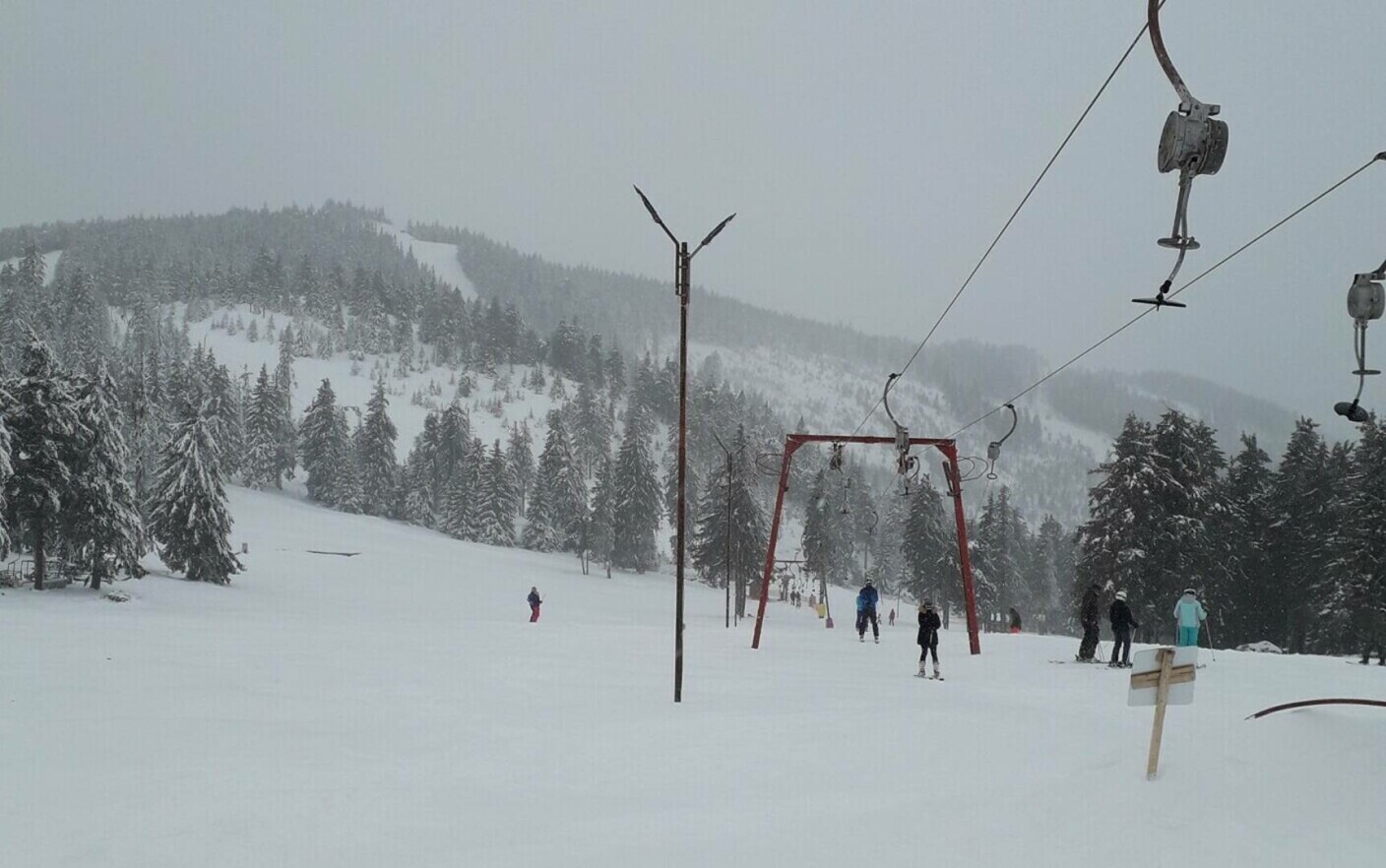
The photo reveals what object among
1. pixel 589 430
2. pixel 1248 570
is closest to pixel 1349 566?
pixel 1248 570

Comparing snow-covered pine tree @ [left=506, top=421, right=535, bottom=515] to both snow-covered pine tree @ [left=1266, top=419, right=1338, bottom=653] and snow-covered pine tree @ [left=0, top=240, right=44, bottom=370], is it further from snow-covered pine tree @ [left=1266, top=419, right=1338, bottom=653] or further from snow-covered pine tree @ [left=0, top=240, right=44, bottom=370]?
snow-covered pine tree @ [left=1266, top=419, right=1338, bottom=653]

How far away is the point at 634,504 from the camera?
3447 inches

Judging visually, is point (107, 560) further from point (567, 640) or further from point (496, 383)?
point (496, 383)

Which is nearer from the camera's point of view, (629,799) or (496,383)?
(629,799)

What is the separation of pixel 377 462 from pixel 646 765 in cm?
9666

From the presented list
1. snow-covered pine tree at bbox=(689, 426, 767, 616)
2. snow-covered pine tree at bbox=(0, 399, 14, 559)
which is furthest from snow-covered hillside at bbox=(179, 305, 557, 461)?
snow-covered pine tree at bbox=(0, 399, 14, 559)

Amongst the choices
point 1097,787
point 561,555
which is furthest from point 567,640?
point 561,555

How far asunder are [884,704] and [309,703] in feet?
31.0

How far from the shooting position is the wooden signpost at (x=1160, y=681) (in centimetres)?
972

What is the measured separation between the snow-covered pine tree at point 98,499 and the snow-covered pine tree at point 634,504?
52198 mm

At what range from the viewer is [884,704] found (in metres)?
15.6

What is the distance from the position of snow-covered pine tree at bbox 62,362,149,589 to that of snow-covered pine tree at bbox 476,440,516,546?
5332 cm

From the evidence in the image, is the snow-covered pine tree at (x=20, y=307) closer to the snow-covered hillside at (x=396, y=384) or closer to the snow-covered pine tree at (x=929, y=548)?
the snow-covered hillside at (x=396, y=384)

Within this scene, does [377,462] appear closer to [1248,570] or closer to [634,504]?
[634,504]
